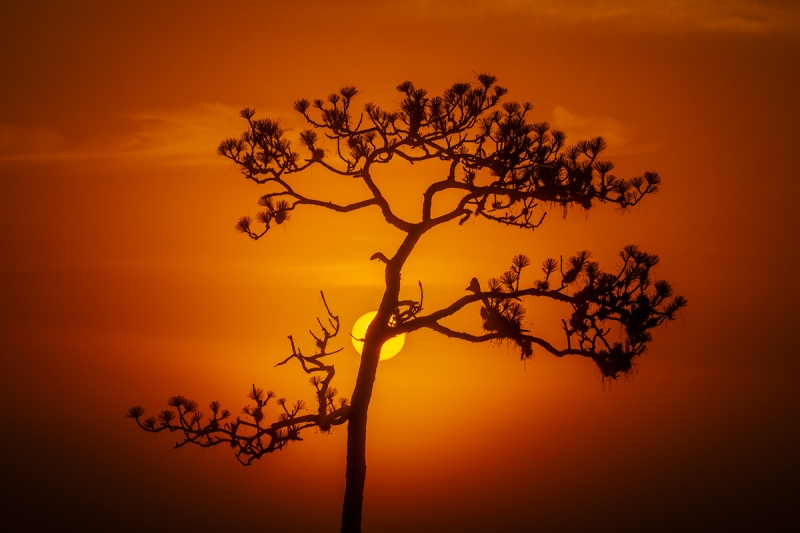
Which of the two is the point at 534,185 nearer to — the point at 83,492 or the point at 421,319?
the point at 421,319

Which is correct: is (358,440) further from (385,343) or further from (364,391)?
(385,343)

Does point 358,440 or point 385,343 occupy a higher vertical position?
point 385,343

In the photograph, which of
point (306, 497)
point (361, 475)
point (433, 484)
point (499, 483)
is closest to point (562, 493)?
point (499, 483)

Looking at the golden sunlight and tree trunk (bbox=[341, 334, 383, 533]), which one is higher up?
the golden sunlight

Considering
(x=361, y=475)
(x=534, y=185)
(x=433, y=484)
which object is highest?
(x=433, y=484)

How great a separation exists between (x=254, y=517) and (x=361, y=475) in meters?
14.2

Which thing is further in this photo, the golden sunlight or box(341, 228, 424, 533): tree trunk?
the golden sunlight

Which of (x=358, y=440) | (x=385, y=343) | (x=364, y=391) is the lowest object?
(x=358, y=440)

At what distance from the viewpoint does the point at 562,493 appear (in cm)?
2183

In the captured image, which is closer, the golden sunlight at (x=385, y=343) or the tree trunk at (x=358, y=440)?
the tree trunk at (x=358, y=440)

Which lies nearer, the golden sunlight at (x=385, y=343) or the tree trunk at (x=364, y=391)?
the tree trunk at (x=364, y=391)

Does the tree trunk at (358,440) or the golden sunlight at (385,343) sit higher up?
the golden sunlight at (385,343)

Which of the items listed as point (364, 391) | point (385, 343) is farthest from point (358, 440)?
point (385, 343)

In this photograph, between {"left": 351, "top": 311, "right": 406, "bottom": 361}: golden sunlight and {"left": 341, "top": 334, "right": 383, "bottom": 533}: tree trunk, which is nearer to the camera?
{"left": 341, "top": 334, "right": 383, "bottom": 533}: tree trunk
